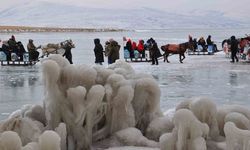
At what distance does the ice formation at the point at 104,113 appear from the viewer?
14.3 ft

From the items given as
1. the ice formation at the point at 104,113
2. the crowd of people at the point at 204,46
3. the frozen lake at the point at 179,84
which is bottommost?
the frozen lake at the point at 179,84

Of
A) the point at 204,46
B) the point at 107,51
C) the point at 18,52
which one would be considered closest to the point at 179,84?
the point at 107,51

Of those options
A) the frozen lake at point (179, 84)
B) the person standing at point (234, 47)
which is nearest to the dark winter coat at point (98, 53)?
the frozen lake at point (179, 84)

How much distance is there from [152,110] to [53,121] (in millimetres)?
1041

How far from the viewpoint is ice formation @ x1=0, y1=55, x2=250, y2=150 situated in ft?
14.3


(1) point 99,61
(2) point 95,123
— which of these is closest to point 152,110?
(2) point 95,123

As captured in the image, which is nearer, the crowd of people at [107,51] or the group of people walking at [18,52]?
the crowd of people at [107,51]

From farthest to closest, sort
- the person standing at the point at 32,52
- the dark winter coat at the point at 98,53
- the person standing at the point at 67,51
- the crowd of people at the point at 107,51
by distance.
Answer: the person standing at the point at 32,52 → the person standing at the point at 67,51 → the dark winter coat at the point at 98,53 → the crowd of people at the point at 107,51

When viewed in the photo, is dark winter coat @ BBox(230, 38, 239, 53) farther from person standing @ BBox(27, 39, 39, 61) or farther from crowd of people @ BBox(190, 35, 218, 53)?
person standing @ BBox(27, 39, 39, 61)

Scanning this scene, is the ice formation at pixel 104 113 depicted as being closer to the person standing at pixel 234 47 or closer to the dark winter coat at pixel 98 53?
the dark winter coat at pixel 98 53

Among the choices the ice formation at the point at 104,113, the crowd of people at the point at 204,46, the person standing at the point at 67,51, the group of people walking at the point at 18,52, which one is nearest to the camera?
the ice formation at the point at 104,113

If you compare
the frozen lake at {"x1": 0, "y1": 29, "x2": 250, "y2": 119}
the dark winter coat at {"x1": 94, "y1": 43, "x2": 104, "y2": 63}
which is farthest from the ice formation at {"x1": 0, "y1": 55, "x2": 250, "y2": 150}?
the dark winter coat at {"x1": 94, "y1": 43, "x2": 104, "y2": 63}

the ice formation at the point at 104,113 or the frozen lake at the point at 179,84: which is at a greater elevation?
the ice formation at the point at 104,113

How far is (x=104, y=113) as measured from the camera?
4875 millimetres
